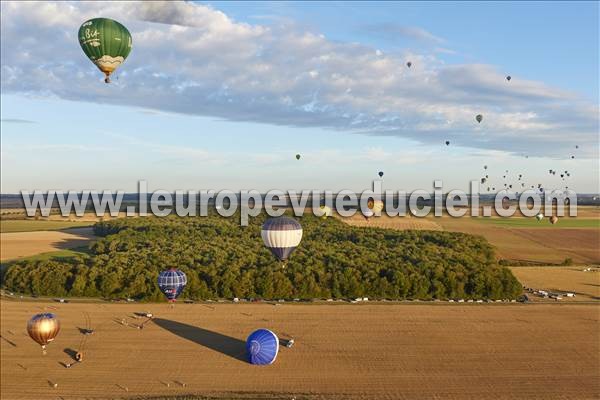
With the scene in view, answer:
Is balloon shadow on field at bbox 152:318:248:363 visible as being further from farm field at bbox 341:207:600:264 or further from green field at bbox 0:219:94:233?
green field at bbox 0:219:94:233

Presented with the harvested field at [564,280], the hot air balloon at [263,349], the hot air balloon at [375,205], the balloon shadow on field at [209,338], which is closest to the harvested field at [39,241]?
the balloon shadow on field at [209,338]

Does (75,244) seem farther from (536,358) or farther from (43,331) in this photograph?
(536,358)

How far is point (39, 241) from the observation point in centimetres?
8931

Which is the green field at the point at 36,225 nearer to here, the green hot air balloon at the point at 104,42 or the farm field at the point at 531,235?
the farm field at the point at 531,235

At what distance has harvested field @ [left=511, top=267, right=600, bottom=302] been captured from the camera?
2018 inches

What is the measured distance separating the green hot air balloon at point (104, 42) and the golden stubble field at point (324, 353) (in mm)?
19103

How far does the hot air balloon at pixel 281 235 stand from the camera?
138 ft

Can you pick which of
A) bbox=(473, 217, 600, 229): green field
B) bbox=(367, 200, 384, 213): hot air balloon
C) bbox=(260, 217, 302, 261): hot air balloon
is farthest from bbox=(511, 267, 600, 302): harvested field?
bbox=(473, 217, 600, 229): green field

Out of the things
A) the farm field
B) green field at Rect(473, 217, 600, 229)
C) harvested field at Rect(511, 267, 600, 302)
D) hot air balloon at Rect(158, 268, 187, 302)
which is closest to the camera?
hot air balloon at Rect(158, 268, 187, 302)

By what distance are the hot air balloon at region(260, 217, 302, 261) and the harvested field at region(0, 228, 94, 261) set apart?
46093 millimetres

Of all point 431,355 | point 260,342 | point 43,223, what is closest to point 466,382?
point 431,355

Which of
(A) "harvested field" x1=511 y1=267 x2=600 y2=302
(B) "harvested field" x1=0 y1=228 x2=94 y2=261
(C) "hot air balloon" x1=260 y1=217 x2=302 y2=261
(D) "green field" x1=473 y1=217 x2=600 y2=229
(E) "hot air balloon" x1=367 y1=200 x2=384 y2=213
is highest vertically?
(E) "hot air balloon" x1=367 y1=200 x2=384 y2=213

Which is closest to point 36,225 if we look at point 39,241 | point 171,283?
point 39,241

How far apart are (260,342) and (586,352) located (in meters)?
21.1
